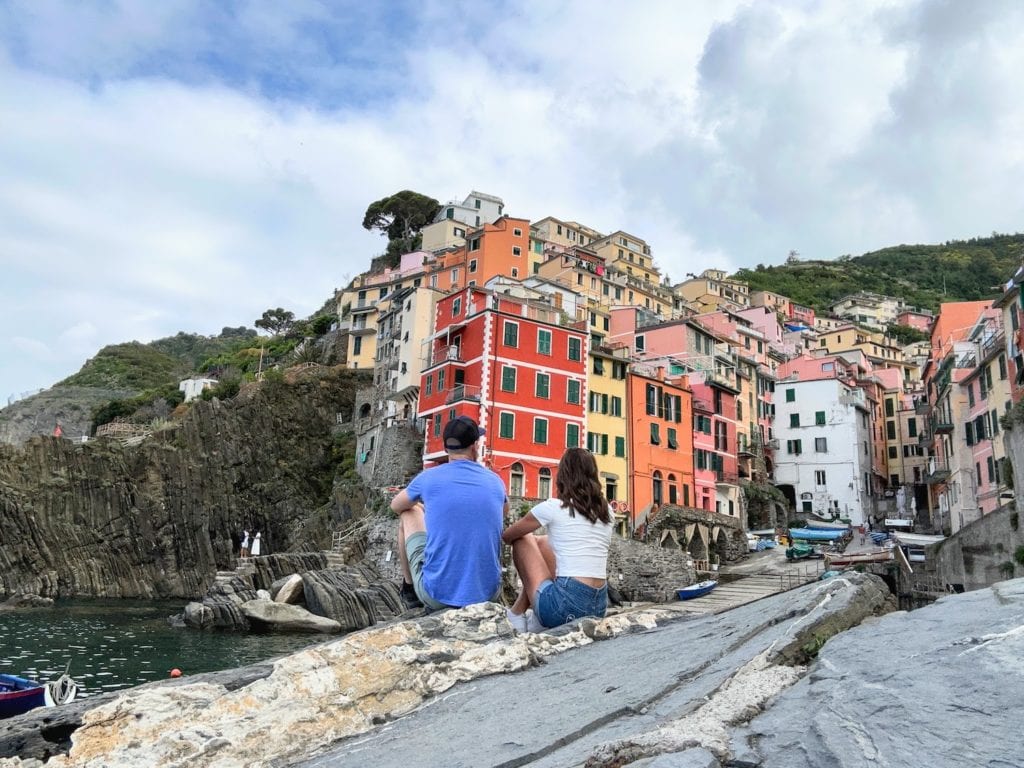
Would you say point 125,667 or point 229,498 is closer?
point 125,667

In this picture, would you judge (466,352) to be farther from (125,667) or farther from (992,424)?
(992,424)

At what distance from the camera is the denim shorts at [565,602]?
6359mm

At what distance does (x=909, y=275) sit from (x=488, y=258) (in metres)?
118

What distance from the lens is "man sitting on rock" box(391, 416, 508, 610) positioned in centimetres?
606

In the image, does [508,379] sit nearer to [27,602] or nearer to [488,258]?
[488,258]

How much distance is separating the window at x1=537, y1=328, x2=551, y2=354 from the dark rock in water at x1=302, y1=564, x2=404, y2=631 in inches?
622

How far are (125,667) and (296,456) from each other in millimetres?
37442

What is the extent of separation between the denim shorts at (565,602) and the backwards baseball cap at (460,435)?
1.42 meters

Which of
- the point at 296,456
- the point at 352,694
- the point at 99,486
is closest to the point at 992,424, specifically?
the point at 352,694

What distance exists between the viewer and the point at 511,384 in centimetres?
4288

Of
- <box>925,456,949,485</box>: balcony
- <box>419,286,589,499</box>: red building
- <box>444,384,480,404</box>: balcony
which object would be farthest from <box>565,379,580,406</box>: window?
<box>925,456,949,485</box>: balcony

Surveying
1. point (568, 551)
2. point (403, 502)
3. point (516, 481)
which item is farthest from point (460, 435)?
point (516, 481)

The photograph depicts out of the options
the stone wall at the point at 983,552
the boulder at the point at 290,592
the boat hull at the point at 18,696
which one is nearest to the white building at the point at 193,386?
the boulder at the point at 290,592

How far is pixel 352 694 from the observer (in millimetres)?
4543
